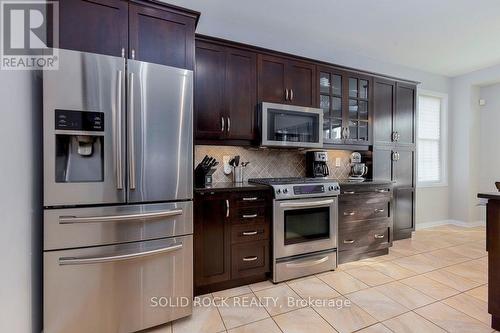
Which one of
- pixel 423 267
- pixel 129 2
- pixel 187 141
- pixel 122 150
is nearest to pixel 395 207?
pixel 423 267

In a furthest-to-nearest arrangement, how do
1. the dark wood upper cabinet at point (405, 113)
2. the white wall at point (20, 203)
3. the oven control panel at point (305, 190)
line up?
the dark wood upper cabinet at point (405, 113)
the oven control panel at point (305, 190)
the white wall at point (20, 203)

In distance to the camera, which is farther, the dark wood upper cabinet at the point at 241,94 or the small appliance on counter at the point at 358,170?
the small appliance on counter at the point at 358,170

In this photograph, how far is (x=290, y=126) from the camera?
2.87 meters

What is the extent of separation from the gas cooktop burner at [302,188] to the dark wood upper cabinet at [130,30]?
4.43 ft

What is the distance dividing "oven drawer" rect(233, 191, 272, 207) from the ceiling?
1.93 meters

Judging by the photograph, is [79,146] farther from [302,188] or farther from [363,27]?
[363,27]

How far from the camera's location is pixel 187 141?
6.07ft

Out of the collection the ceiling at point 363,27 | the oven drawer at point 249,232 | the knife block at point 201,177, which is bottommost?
the oven drawer at point 249,232

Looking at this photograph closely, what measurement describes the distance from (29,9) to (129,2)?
1.96 ft

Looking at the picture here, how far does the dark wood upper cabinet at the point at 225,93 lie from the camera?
2512 millimetres

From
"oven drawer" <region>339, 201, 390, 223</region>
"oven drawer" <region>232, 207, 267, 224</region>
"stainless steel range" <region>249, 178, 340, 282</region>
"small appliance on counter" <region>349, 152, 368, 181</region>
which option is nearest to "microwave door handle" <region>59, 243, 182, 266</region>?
"oven drawer" <region>232, 207, 267, 224</region>

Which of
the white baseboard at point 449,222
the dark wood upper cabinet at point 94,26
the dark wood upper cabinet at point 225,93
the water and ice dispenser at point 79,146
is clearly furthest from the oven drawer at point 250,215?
the white baseboard at point 449,222

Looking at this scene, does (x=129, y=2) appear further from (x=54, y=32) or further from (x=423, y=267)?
(x=423, y=267)

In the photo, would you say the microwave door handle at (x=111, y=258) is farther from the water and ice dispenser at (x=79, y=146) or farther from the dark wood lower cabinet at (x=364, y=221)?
the dark wood lower cabinet at (x=364, y=221)
